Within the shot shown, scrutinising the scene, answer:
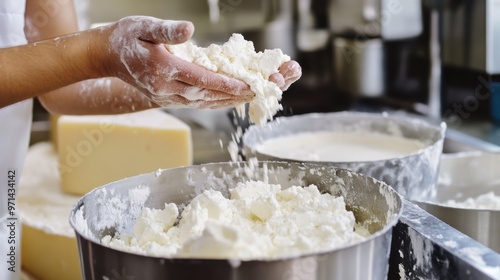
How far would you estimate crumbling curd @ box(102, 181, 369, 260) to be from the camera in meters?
0.78

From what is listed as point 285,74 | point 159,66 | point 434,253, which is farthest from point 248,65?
point 434,253

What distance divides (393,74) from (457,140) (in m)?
0.95

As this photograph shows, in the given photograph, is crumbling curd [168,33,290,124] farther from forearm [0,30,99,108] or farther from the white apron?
the white apron

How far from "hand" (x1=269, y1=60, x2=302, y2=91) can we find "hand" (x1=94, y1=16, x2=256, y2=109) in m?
0.07

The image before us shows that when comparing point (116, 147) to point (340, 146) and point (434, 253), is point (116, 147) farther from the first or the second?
point (434, 253)

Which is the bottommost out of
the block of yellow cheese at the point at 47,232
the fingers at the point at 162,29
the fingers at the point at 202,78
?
the block of yellow cheese at the point at 47,232

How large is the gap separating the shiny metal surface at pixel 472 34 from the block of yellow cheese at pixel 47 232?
5.53ft

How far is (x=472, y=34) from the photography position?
2.61 meters

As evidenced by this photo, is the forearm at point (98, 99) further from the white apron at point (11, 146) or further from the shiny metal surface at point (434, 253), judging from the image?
the shiny metal surface at point (434, 253)

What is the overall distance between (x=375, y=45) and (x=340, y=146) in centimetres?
176

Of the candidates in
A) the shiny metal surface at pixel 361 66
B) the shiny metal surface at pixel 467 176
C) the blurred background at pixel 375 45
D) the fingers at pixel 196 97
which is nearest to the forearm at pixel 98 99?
the fingers at pixel 196 97

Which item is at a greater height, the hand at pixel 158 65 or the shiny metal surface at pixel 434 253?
the hand at pixel 158 65

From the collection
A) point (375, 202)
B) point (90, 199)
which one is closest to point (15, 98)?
point (90, 199)

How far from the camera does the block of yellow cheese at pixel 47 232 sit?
1.79 m
